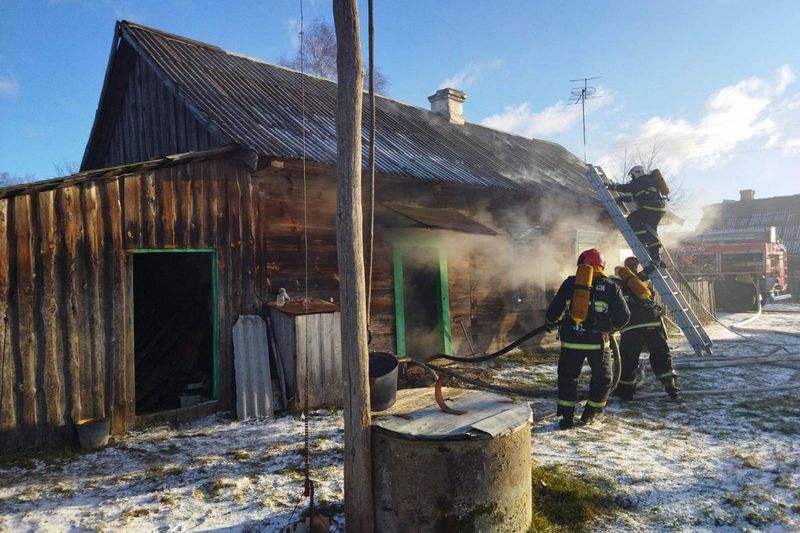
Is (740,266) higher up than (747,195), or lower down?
lower down

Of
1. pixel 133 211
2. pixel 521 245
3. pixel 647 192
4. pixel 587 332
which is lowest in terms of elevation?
pixel 587 332

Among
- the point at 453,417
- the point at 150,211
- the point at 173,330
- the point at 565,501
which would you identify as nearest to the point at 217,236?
the point at 150,211

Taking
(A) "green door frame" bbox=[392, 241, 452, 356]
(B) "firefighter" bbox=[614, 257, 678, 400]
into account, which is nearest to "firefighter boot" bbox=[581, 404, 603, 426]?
(B) "firefighter" bbox=[614, 257, 678, 400]

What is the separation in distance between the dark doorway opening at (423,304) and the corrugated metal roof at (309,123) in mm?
1634

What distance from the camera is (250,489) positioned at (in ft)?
13.2

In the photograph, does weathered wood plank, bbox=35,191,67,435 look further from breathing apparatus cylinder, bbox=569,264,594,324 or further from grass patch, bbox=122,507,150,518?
breathing apparatus cylinder, bbox=569,264,594,324

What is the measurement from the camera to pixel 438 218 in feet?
27.3

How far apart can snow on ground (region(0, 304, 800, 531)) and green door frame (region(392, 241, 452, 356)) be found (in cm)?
271

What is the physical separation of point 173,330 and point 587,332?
6222 mm

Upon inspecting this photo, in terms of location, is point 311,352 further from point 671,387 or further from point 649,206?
point 649,206

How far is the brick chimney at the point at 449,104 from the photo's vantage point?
14477 millimetres

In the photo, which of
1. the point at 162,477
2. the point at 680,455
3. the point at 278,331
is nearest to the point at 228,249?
the point at 278,331

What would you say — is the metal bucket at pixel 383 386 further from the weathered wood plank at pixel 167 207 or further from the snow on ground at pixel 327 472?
the weathered wood plank at pixel 167 207

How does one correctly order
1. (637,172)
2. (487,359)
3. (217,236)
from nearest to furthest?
(487,359) → (217,236) → (637,172)
